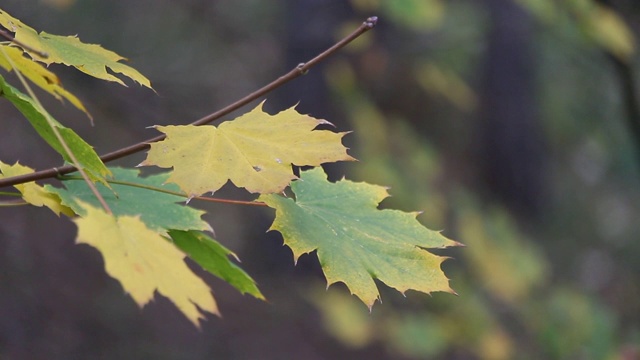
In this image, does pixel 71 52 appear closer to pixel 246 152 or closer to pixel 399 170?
pixel 246 152

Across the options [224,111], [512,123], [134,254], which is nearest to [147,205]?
[224,111]

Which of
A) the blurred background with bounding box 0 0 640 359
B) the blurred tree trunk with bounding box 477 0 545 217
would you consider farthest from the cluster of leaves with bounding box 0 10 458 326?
the blurred tree trunk with bounding box 477 0 545 217

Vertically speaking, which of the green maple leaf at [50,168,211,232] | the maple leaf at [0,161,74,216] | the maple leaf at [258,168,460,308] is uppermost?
the maple leaf at [258,168,460,308]

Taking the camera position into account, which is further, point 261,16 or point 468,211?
point 261,16

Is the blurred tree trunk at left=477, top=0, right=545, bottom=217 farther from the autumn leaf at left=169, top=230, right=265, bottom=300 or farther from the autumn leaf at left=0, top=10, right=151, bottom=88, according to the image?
the autumn leaf at left=0, top=10, right=151, bottom=88

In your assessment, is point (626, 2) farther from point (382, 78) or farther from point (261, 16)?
point (261, 16)

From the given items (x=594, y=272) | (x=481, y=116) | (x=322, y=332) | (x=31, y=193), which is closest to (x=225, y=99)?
(x=481, y=116)
